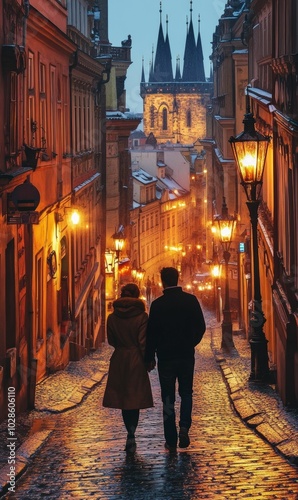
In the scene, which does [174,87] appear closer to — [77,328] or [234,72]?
[234,72]

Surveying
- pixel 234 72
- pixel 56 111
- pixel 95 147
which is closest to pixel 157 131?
pixel 234 72

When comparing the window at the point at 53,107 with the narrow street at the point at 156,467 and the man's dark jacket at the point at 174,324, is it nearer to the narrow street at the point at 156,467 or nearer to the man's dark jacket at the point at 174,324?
the narrow street at the point at 156,467

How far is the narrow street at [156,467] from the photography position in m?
7.63

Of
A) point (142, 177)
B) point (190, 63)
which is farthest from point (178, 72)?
point (142, 177)

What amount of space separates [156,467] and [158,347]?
3.54 ft

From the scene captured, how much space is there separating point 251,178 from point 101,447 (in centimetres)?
503

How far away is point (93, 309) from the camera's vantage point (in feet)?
108

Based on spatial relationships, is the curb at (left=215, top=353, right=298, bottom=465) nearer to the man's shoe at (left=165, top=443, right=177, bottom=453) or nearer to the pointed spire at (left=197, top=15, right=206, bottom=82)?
the man's shoe at (left=165, top=443, right=177, bottom=453)

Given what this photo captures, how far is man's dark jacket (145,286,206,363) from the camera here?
29.3 feet

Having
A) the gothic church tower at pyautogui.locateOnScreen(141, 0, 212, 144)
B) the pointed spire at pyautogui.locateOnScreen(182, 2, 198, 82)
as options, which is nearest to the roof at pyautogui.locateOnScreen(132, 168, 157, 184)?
the pointed spire at pyautogui.locateOnScreen(182, 2, 198, 82)

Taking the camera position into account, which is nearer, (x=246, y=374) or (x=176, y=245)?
(x=246, y=374)

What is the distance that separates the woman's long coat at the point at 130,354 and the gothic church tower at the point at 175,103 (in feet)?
507

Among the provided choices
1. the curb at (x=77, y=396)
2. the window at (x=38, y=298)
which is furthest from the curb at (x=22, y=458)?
the window at (x=38, y=298)

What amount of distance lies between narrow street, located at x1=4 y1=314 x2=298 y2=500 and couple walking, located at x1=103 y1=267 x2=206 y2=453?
38 cm
